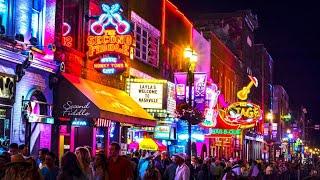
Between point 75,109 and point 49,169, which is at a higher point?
point 75,109

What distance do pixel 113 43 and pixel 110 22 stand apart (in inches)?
32.5

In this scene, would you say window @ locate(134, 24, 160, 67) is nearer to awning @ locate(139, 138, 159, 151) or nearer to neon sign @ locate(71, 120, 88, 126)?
awning @ locate(139, 138, 159, 151)

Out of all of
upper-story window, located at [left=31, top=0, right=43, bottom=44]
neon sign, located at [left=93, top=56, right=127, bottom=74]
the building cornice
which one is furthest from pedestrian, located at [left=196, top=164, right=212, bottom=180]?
upper-story window, located at [left=31, top=0, right=43, bottom=44]

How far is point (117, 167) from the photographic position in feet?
43.3

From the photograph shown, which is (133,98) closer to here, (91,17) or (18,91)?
(91,17)

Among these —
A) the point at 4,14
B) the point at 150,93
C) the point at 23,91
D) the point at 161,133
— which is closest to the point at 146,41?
the point at 150,93

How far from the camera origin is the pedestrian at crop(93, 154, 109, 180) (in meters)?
→ 12.5

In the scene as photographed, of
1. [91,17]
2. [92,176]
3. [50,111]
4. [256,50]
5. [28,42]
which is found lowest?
[92,176]

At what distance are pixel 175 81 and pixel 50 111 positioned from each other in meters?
15.6

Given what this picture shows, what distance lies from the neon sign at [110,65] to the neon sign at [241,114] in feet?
60.3

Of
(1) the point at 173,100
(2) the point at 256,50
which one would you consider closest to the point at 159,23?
(1) the point at 173,100

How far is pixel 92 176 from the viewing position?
1206cm

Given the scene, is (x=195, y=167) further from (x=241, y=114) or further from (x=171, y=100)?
(x=241, y=114)

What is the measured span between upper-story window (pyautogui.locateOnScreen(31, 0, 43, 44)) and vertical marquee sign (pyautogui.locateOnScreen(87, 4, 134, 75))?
3.40 meters
